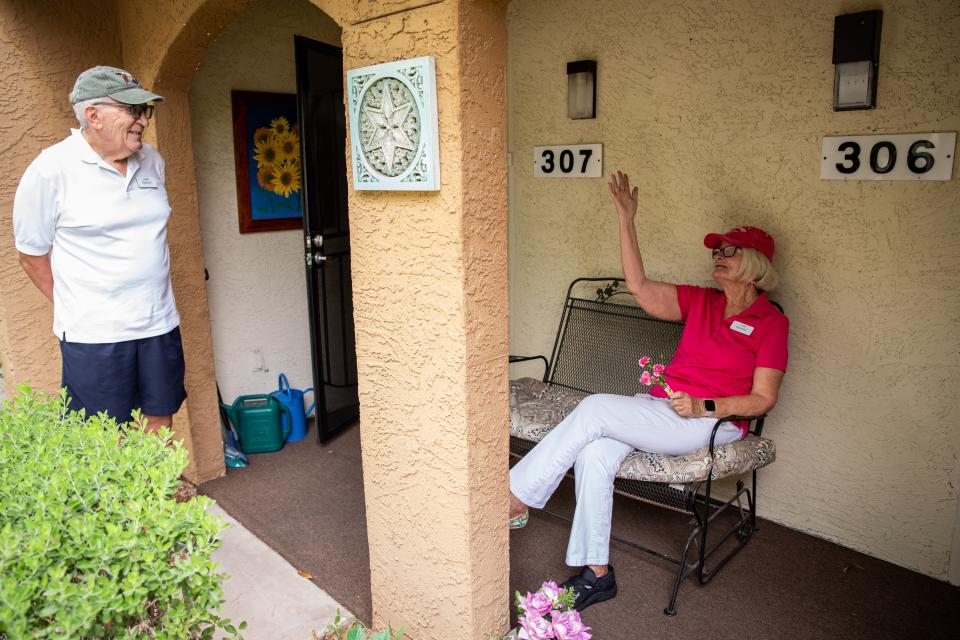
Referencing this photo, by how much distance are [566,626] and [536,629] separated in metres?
0.08

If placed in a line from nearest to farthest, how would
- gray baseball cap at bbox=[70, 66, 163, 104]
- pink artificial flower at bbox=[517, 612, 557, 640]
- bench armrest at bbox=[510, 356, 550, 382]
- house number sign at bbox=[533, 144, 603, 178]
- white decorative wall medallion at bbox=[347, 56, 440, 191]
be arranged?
pink artificial flower at bbox=[517, 612, 557, 640], white decorative wall medallion at bbox=[347, 56, 440, 191], gray baseball cap at bbox=[70, 66, 163, 104], bench armrest at bbox=[510, 356, 550, 382], house number sign at bbox=[533, 144, 603, 178]

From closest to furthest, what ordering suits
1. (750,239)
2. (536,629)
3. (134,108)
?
Answer: (536,629) → (134,108) → (750,239)

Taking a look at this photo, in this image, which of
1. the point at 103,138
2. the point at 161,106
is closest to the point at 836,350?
the point at 103,138

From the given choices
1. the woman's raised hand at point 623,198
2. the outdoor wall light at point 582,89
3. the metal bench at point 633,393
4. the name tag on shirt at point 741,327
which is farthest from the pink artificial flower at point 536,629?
the outdoor wall light at point 582,89

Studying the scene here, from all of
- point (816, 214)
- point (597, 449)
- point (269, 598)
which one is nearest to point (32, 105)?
point (269, 598)

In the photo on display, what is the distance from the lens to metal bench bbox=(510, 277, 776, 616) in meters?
2.87

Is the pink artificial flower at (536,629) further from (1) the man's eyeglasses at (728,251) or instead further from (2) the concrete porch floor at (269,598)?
(1) the man's eyeglasses at (728,251)

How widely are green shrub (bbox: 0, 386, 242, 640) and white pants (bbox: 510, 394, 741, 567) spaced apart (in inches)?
66.2

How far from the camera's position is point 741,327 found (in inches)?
121

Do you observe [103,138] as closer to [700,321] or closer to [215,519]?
[215,519]

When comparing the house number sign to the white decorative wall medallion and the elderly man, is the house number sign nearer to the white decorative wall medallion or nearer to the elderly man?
the white decorative wall medallion

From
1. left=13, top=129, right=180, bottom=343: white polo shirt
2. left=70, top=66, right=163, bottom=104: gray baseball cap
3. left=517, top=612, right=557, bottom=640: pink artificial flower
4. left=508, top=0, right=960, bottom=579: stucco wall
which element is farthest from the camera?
left=508, top=0, right=960, bottom=579: stucco wall

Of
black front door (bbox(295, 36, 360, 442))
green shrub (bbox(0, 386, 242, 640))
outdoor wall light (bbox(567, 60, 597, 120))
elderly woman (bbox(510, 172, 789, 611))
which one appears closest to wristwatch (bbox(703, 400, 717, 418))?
elderly woman (bbox(510, 172, 789, 611))

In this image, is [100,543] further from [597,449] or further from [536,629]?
[597,449]
